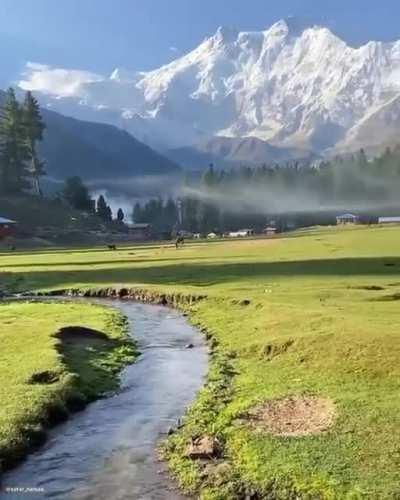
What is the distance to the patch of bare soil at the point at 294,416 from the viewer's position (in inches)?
934

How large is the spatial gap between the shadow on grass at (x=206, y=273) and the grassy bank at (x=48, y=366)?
62.6 feet

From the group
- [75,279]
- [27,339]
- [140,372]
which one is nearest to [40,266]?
[75,279]

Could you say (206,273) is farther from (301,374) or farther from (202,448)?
(202,448)

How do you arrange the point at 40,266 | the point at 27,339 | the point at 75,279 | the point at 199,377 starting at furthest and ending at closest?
the point at 40,266
the point at 75,279
the point at 27,339
the point at 199,377

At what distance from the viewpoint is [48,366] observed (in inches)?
1369

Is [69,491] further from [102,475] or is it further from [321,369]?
[321,369]

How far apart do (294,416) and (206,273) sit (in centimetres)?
5403

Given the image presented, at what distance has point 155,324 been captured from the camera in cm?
5303

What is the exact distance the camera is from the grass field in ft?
65.3

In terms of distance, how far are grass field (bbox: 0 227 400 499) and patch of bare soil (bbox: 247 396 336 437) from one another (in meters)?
0.41

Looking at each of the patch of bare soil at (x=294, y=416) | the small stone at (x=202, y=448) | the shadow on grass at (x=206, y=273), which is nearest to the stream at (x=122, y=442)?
the small stone at (x=202, y=448)

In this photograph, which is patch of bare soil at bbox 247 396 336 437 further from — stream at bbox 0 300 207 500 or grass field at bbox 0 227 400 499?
stream at bbox 0 300 207 500

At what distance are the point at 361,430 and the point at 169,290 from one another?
147 ft

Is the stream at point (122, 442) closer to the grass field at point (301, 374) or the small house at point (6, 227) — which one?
the grass field at point (301, 374)
